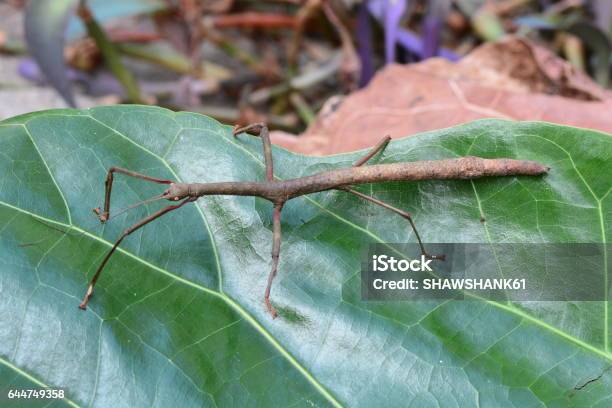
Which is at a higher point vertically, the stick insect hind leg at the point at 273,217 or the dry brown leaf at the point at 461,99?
the stick insect hind leg at the point at 273,217

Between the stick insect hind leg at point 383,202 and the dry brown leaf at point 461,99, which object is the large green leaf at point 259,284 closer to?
the stick insect hind leg at point 383,202

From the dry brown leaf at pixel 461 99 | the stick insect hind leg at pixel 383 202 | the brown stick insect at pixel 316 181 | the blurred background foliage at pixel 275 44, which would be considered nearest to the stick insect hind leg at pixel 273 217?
the brown stick insect at pixel 316 181

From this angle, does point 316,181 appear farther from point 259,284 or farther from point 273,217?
point 259,284

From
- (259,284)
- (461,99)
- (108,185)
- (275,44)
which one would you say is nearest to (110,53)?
(275,44)

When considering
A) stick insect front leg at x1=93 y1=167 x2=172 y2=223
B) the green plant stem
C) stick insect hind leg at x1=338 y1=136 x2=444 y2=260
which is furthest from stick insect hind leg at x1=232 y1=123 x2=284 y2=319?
the green plant stem

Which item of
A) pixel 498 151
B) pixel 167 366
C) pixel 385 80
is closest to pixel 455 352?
pixel 498 151
